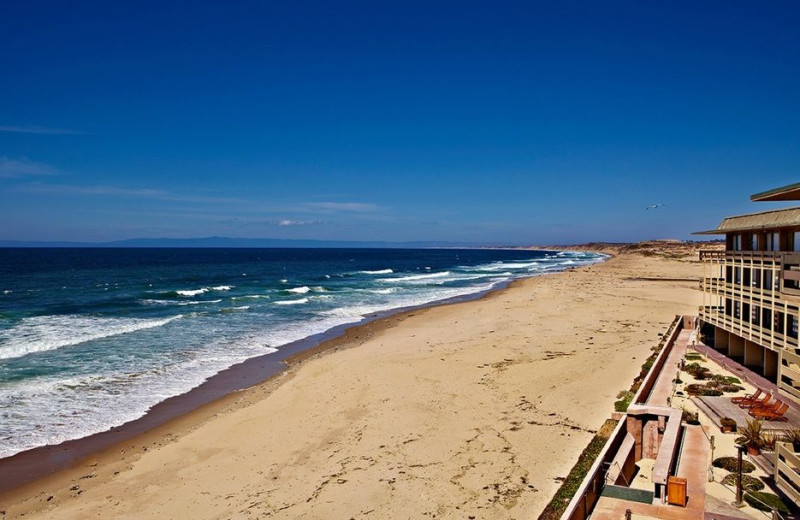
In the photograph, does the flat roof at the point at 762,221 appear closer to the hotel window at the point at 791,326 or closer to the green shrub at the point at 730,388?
the hotel window at the point at 791,326

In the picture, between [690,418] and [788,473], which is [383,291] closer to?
[690,418]

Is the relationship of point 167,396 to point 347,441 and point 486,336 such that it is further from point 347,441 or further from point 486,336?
point 486,336

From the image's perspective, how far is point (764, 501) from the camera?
7996 mm

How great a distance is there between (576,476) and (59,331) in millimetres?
27160

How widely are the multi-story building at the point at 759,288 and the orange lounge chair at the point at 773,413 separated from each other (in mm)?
779

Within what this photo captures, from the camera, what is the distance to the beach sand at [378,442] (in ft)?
30.3


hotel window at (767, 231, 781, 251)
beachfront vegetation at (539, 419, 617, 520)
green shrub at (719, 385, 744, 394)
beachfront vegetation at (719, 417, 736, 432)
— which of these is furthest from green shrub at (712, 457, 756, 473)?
hotel window at (767, 231, 781, 251)

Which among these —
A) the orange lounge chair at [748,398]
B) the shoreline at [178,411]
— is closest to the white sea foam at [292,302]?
the shoreline at [178,411]

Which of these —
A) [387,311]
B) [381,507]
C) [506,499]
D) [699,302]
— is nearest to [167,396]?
[381,507]

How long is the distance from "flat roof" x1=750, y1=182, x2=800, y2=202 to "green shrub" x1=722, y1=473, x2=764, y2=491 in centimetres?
534

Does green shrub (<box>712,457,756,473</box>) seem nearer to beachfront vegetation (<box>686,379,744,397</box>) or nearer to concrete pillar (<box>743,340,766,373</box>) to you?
beachfront vegetation (<box>686,379,744,397</box>)

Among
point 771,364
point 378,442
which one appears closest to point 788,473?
point 378,442

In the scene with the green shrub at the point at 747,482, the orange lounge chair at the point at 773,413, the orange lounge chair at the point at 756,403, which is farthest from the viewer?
the orange lounge chair at the point at 756,403

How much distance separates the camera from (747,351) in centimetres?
1566
